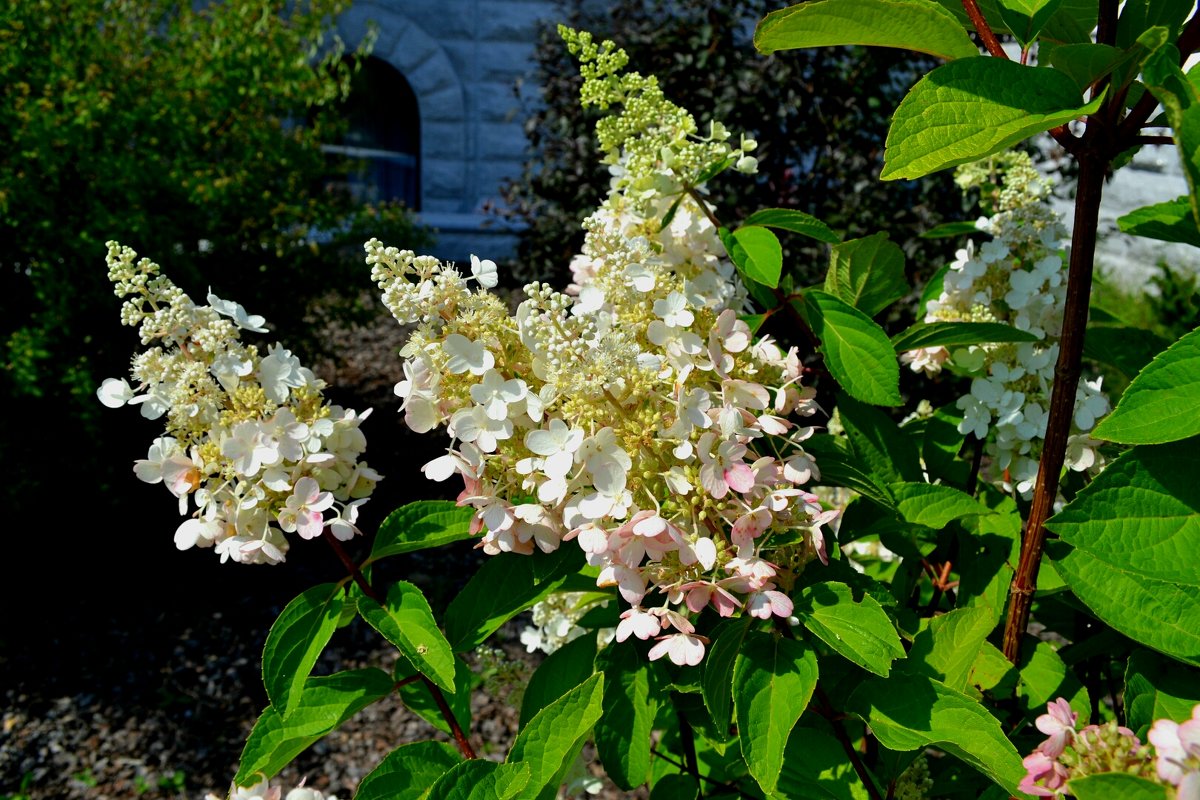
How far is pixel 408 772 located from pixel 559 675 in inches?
7.8

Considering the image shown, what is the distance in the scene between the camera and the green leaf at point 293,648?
93cm

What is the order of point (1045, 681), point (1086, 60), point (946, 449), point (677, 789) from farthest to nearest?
point (946, 449)
point (677, 789)
point (1045, 681)
point (1086, 60)

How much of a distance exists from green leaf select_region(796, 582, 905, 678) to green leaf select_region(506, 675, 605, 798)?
0.20 meters

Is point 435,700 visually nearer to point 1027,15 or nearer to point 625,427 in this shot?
point 625,427

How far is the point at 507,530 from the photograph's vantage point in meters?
0.87

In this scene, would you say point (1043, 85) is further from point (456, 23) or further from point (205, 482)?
point (456, 23)

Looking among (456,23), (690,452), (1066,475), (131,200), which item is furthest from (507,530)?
(456,23)

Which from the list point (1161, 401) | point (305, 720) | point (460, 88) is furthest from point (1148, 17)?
point (460, 88)

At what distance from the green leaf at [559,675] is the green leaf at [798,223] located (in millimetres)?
531

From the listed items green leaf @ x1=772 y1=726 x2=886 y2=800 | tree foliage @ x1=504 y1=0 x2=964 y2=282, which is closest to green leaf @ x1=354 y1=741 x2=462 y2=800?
green leaf @ x1=772 y1=726 x2=886 y2=800

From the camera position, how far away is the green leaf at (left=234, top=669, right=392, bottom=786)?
0.95m

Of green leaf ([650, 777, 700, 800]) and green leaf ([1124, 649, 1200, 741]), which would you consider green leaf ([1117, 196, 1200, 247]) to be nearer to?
green leaf ([1124, 649, 1200, 741])

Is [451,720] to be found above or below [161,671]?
above

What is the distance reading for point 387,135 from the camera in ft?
29.3
